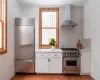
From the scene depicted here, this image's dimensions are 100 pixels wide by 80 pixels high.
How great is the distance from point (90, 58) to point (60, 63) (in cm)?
109

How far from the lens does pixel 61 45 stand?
5.59m

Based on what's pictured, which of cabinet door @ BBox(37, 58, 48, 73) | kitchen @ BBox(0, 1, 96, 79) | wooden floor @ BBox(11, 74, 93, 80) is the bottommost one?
wooden floor @ BBox(11, 74, 93, 80)

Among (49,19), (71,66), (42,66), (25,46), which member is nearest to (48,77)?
(42,66)

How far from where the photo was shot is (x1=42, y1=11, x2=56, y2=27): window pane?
5613mm

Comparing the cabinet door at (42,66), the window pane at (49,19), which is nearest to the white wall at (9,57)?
the cabinet door at (42,66)

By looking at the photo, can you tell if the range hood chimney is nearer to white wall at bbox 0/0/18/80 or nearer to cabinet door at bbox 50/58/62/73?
cabinet door at bbox 50/58/62/73

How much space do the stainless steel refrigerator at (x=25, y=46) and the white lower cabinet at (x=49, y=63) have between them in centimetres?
22

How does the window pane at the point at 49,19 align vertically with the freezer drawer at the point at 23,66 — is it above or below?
above

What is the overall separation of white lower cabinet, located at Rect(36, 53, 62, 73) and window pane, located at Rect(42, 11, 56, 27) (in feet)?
4.74

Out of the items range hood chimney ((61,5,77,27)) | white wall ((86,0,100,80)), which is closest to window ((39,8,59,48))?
range hood chimney ((61,5,77,27))

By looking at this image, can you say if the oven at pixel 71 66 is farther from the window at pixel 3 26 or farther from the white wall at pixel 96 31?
the window at pixel 3 26

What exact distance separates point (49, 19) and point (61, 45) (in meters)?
1.22

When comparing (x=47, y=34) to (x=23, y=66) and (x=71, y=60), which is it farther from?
(x=23, y=66)

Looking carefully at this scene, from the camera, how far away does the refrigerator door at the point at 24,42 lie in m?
4.76
